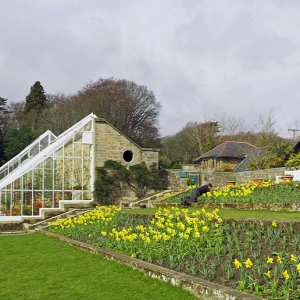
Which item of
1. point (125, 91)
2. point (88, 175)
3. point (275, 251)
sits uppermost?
point (125, 91)

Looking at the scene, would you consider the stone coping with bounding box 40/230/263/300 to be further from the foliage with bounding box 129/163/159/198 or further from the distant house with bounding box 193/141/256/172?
the distant house with bounding box 193/141/256/172

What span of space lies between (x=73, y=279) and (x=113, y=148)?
16.4 meters

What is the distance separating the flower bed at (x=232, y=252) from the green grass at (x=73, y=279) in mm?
528

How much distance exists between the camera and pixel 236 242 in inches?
284

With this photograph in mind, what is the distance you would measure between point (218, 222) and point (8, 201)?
1278 cm

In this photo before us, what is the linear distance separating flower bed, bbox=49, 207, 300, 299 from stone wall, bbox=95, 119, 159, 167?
12639mm

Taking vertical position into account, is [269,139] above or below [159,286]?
above

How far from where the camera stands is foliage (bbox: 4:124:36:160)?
4647 centimetres

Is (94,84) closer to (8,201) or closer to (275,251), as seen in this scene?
(8,201)

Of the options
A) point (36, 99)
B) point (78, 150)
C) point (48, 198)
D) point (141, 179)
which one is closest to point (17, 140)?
point (36, 99)

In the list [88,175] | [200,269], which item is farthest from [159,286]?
[88,175]

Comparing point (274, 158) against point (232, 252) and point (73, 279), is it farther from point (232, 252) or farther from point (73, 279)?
point (73, 279)

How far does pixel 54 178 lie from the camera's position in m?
20.7

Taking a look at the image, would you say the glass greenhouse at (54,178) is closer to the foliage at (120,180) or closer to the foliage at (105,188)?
the foliage at (105,188)
